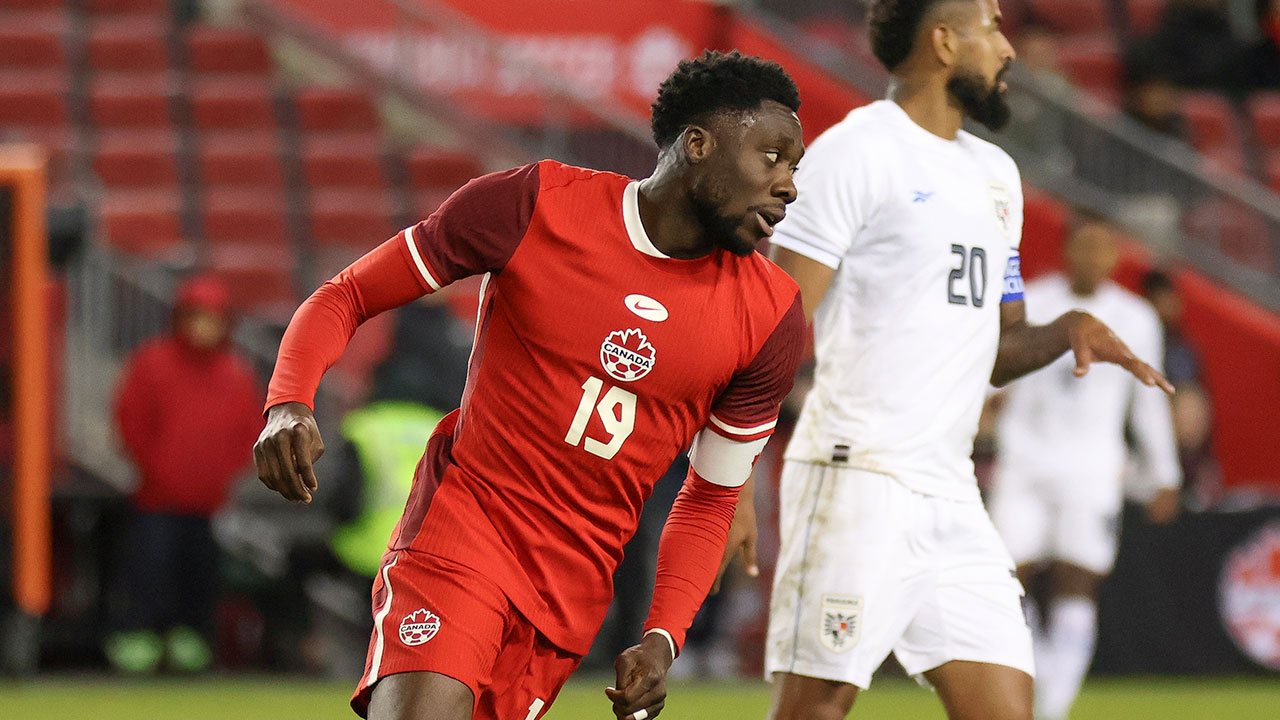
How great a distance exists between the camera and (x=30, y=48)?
53.4 ft

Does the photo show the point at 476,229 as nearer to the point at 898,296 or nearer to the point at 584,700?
the point at 898,296

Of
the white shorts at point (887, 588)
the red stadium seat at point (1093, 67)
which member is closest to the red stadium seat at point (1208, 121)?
the red stadium seat at point (1093, 67)

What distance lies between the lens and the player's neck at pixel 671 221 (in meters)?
4.16

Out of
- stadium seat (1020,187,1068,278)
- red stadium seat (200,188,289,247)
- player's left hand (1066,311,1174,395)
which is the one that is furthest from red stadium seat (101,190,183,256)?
player's left hand (1066,311,1174,395)

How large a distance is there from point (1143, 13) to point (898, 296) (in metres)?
13.6

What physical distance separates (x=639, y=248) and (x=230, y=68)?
1305cm

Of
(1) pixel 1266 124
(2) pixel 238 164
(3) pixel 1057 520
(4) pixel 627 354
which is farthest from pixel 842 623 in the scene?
(1) pixel 1266 124

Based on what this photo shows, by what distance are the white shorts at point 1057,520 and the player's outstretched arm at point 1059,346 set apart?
3720 millimetres

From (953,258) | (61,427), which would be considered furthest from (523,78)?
(953,258)

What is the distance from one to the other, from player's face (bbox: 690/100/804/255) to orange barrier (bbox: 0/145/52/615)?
7087 millimetres

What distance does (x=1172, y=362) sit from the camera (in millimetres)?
11438

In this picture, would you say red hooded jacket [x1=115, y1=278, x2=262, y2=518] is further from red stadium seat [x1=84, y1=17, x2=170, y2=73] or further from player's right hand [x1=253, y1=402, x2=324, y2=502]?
player's right hand [x1=253, y1=402, x2=324, y2=502]

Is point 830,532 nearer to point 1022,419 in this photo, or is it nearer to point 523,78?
point 1022,419

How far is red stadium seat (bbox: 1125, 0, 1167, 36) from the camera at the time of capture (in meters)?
17.3
